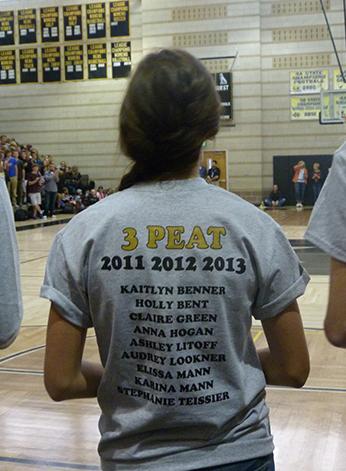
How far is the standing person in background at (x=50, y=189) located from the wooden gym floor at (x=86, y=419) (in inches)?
567

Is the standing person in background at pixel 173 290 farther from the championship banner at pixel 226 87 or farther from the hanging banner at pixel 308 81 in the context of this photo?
the hanging banner at pixel 308 81

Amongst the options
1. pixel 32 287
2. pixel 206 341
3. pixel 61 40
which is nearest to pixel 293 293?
pixel 206 341

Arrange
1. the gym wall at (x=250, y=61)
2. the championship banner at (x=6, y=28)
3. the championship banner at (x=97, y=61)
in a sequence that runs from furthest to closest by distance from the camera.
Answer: the championship banner at (x=6, y=28)
the championship banner at (x=97, y=61)
the gym wall at (x=250, y=61)

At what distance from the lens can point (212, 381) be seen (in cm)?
136

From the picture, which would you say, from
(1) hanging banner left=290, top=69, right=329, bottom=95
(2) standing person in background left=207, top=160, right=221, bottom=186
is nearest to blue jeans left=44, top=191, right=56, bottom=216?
(2) standing person in background left=207, top=160, right=221, bottom=186

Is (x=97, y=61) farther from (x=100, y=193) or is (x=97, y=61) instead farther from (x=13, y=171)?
(x=13, y=171)

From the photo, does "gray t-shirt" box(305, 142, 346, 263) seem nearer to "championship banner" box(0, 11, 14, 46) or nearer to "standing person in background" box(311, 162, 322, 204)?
"standing person in background" box(311, 162, 322, 204)

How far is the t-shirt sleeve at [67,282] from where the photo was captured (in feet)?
4.49

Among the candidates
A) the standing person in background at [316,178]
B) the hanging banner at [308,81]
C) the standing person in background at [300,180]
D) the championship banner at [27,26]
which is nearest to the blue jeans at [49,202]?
the championship banner at [27,26]

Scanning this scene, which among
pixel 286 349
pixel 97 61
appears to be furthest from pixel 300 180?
pixel 286 349

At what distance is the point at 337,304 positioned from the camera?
137 centimetres

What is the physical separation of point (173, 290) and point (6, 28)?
25.1 meters

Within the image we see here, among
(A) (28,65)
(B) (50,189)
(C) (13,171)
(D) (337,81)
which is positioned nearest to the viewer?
(C) (13,171)

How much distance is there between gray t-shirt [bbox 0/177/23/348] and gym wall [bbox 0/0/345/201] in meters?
20.5
